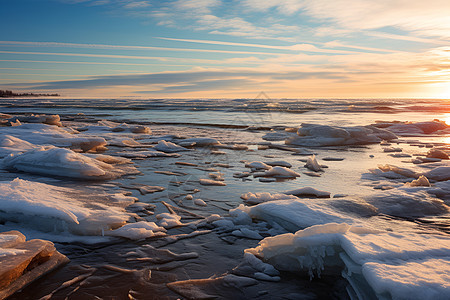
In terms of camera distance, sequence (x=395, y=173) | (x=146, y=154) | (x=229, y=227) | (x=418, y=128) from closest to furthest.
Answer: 1. (x=229, y=227)
2. (x=395, y=173)
3. (x=146, y=154)
4. (x=418, y=128)

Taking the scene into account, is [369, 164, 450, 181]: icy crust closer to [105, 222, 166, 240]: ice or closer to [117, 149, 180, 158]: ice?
[105, 222, 166, 240]: ice

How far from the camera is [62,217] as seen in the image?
3584 millimetres

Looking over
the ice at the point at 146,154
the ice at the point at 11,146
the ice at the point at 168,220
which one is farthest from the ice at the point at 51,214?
the ice at the point at 146,154

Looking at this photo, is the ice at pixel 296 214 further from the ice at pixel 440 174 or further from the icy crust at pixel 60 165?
the ice at pixel 440 174

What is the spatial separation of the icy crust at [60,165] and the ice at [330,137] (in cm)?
748

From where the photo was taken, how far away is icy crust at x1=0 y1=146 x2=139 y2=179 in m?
6.12

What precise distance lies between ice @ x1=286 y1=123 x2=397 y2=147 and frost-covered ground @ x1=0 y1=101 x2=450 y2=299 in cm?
437

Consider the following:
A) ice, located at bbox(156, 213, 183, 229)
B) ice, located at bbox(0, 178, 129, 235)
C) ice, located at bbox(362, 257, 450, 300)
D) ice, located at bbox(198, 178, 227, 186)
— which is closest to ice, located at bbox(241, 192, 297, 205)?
ice, located at bbox(198, 178, 227, 186)

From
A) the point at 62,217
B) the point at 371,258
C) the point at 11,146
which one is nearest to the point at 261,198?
the point at 371,258

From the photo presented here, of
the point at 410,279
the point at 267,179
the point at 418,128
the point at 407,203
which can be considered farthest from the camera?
the point at 418,128

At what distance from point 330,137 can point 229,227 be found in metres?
9.31

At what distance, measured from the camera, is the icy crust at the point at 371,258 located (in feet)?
6.80

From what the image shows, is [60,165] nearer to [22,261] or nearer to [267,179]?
[22,261]

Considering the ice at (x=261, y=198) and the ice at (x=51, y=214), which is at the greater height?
the ice at (x=51, y=214)
